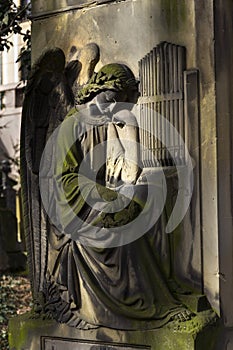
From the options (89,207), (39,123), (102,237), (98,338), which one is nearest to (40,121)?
(39,123)

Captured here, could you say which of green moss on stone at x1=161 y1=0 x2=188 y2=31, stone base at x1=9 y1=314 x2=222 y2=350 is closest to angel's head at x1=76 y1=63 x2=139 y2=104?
green moss on stone at x1=161 y1=0 x2=188 y2=31

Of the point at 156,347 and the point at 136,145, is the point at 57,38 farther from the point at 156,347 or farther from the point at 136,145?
the point at 156,347

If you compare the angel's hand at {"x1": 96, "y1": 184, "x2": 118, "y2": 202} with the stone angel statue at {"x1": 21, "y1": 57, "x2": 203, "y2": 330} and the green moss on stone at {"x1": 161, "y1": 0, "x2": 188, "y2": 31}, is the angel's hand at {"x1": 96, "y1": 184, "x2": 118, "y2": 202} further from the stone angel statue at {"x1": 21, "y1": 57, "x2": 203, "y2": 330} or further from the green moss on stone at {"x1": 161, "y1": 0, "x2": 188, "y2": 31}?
the green moss on stone at {"x1": 161, "y1": 0, "x2": 188, "y2": 31}

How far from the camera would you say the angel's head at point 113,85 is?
18.8 ft

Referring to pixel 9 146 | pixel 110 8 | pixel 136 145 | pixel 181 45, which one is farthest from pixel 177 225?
pixel 9 146

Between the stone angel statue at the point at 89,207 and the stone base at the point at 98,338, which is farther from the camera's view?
the stone angel statue at the point at 89,207

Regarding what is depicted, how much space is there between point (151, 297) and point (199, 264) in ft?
1.37

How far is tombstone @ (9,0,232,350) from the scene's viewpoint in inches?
213

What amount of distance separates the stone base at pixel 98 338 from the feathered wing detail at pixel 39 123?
29cm

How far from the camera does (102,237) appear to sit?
18.2ft

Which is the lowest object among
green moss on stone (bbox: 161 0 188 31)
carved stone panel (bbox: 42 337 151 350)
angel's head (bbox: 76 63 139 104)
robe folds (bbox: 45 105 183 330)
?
carved stone panel (bbox: 42 337 151 350)

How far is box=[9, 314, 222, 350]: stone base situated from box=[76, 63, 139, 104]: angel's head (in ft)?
5.71

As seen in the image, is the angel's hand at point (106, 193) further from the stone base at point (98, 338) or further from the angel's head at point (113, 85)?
the stone base at point (98, 338)

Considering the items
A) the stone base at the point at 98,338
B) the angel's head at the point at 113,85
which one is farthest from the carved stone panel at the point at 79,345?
the angel's head at the point at 113,85
